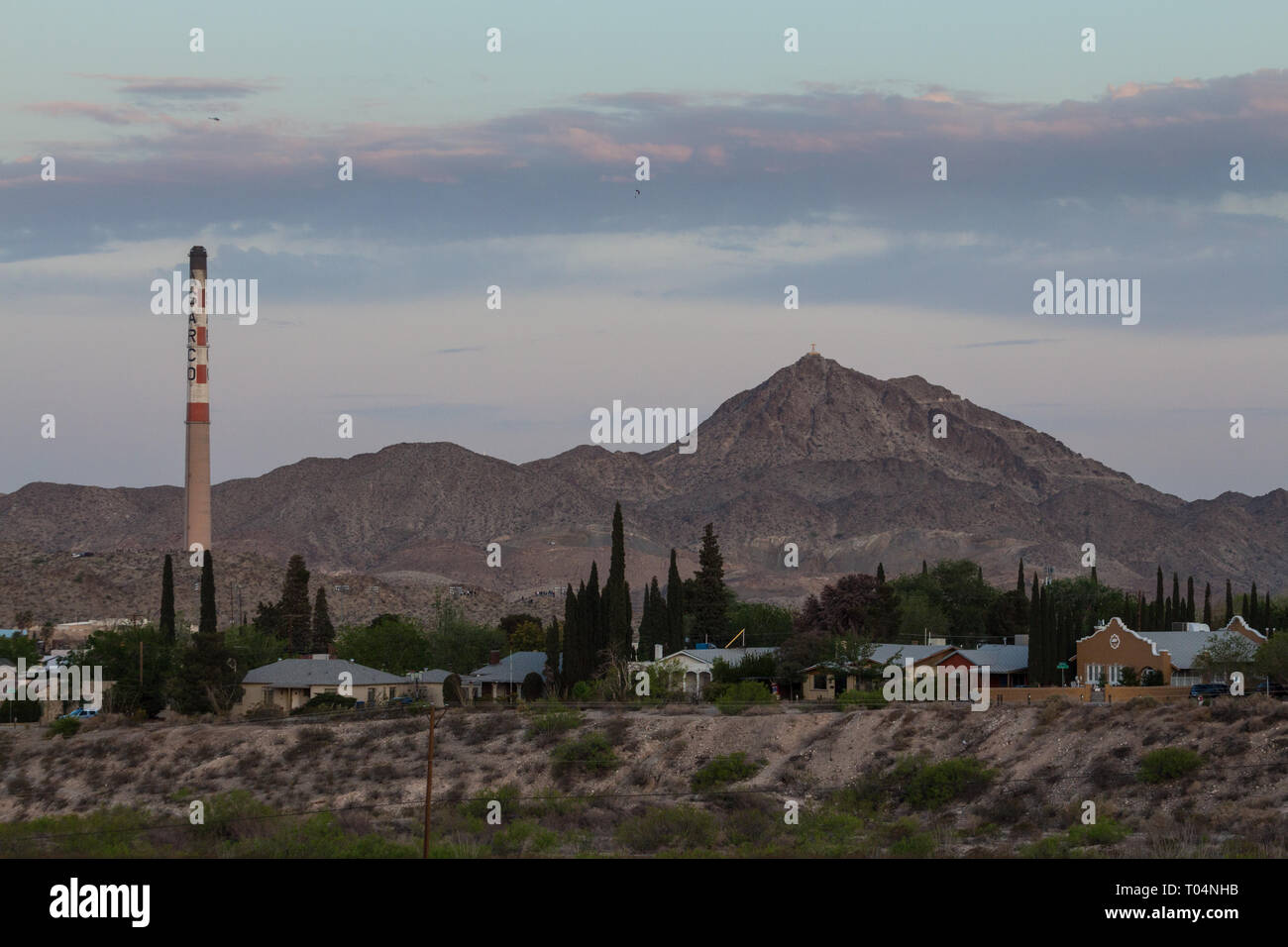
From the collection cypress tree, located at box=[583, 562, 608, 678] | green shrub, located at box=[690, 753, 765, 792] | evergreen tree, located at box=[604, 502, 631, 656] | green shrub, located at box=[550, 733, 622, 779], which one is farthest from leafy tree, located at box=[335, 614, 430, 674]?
green shrub, located at box=[690, 753, 765, 792]

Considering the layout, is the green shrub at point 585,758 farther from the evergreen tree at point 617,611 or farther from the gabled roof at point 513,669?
the gabled roof at point 513,669

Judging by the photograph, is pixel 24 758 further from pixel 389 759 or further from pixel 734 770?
pixel 734 770

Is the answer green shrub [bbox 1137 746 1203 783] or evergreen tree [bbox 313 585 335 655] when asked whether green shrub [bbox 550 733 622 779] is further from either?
evergreen tree [bbox 313 585 335 655]

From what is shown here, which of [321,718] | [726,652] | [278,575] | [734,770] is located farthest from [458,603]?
[734,770]

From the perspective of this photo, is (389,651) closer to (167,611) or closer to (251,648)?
(251,648)

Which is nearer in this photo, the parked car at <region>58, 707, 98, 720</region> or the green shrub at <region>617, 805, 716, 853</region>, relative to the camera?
the green shrub at <region>617, 805, 716, 853</region>

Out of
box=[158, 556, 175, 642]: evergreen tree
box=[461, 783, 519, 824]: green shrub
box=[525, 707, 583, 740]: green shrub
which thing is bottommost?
box=[461, 783, 519, 824]: green shrub
